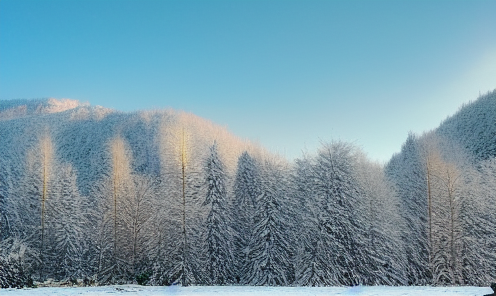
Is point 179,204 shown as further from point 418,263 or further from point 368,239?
point 418,263

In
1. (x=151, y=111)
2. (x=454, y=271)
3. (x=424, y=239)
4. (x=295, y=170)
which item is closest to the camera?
(x=454, y=271)

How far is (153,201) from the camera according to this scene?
36219 mm

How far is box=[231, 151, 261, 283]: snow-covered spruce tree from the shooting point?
33688 mm

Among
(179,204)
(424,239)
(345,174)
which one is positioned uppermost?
(345,174)

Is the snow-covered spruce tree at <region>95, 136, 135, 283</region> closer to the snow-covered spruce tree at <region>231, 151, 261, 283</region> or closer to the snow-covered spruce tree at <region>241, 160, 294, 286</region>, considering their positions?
the snow-covered spruce tree at <region>231, 151, 261, 283</region>

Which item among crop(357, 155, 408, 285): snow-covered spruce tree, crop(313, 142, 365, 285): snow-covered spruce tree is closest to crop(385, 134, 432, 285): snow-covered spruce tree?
crop(357, 155, 408, 285): snow-covered spruce tree

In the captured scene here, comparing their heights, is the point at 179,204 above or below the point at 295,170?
below

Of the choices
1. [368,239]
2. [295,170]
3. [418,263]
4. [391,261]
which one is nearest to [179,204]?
[295,170]

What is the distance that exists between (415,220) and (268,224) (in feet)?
43.3

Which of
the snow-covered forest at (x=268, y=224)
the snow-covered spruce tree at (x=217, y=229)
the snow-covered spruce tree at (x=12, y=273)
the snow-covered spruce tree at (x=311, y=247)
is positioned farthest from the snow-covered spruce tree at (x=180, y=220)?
the snow-covered spruce tree at (x=12, y=273)

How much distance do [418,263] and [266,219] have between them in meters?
12.9

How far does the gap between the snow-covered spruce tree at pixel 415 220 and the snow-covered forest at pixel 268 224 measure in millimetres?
120

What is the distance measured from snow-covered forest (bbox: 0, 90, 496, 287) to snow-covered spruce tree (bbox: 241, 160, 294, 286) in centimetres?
10

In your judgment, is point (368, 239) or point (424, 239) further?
point (424, 239)
